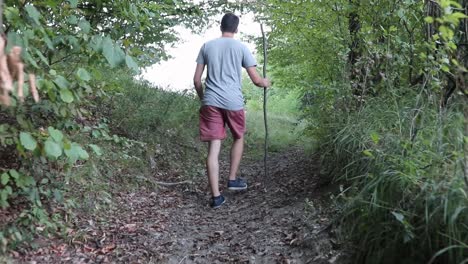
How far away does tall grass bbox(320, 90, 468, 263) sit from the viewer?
2.05 m

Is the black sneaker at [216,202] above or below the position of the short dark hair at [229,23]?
below

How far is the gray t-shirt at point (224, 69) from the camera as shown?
4.74m

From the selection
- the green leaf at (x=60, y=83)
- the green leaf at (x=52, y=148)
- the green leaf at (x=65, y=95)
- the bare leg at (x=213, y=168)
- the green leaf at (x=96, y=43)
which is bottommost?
the bare leg at (x=213, y=168)

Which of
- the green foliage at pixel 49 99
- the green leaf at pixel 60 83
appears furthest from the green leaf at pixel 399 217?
the green leaf at pixel 60 83

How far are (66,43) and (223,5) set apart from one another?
280 inches

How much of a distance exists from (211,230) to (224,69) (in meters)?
1.77

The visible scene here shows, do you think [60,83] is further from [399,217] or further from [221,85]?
[221,85]

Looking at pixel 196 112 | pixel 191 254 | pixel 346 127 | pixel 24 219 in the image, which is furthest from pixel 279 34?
pixel 24 219

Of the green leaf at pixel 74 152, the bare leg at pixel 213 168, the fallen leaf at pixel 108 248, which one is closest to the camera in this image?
the green leaf at pixel 74 152

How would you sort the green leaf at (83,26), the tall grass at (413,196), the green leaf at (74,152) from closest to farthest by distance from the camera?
the tall grass at (413,196)
the green leaf at (74,152)
the green leaf at (83,26)

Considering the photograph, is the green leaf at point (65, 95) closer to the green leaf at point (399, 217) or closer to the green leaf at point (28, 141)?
the green leaf at point (28, 141)

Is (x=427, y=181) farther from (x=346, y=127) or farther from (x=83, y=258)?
(x=83, y=258)

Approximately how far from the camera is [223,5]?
9547 mm

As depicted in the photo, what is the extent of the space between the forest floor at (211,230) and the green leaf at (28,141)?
105 centimetres
